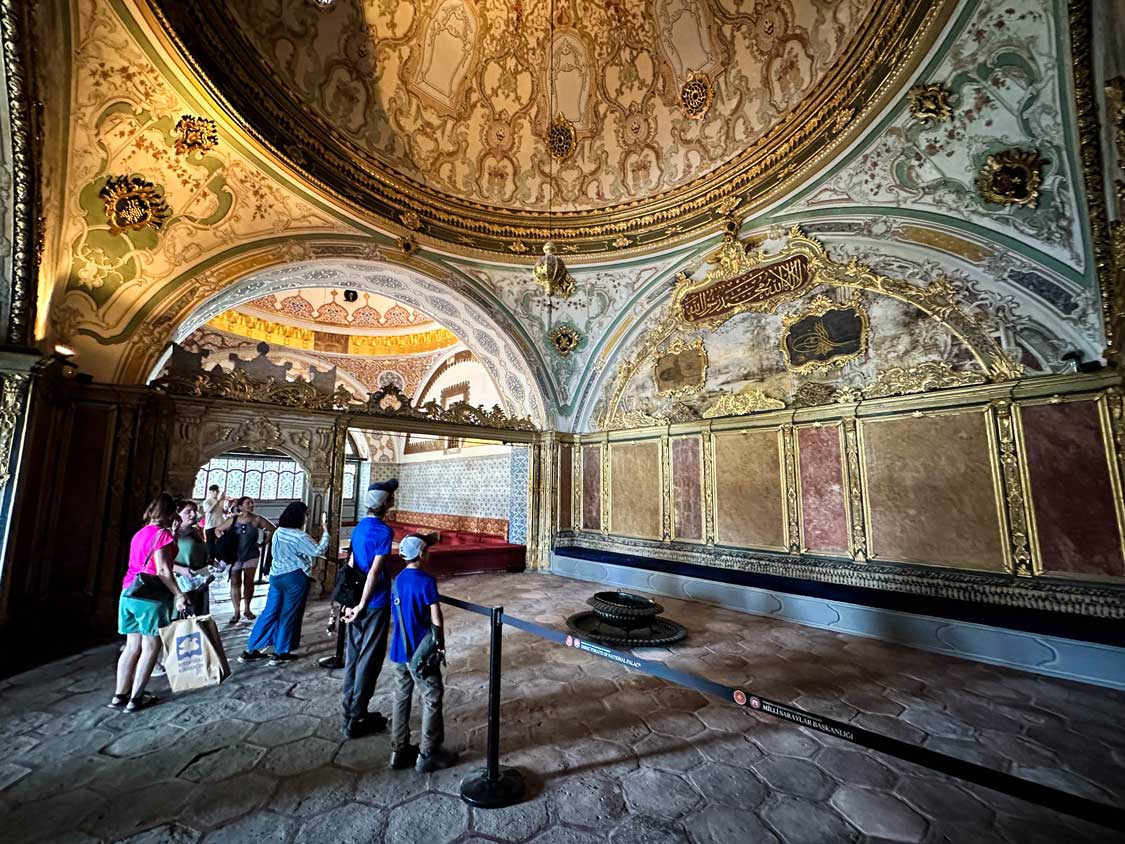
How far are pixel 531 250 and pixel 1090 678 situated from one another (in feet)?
29.8

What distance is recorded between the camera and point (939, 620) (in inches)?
199

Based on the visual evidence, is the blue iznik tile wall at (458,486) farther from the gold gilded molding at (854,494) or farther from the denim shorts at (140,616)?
the denim shorts at (140,616)

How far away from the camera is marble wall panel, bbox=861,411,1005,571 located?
5.48 m

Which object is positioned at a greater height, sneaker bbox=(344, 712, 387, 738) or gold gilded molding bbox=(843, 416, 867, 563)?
gold gilded molding bbox=(843, 416, 867, 563)

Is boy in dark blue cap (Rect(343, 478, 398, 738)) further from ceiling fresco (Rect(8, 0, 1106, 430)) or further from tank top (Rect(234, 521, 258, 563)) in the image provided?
ceiling fresco (Rect(8, 0, 1106, 430))

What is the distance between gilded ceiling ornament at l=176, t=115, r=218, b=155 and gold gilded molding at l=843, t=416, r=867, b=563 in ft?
29.7

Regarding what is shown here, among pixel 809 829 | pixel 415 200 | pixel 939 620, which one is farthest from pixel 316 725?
pixel 415 200

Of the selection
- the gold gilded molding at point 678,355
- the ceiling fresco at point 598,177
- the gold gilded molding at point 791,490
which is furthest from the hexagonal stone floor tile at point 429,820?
the gold gilded molding at point 678,355

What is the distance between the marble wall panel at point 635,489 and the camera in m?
8.88

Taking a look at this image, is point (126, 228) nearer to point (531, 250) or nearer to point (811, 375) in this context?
point (531, 250)

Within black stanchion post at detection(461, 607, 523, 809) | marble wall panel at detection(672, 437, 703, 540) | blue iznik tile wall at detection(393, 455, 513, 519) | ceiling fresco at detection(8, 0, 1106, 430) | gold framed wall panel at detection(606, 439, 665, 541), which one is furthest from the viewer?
blue iznik tile wall at detection(393, 455, 513, 519)

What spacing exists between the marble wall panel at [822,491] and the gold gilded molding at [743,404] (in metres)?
0.64

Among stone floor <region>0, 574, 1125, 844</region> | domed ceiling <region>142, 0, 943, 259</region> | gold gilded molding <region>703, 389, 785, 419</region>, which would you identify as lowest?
stone floor <region>0, 574, 1125, 844</region>

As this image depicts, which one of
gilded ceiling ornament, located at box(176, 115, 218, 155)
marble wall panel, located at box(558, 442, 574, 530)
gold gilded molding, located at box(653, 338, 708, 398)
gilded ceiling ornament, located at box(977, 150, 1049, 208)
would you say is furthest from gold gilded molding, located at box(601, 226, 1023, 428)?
gilded ceiling ornament, located at box(176, 115, 218, 155)
